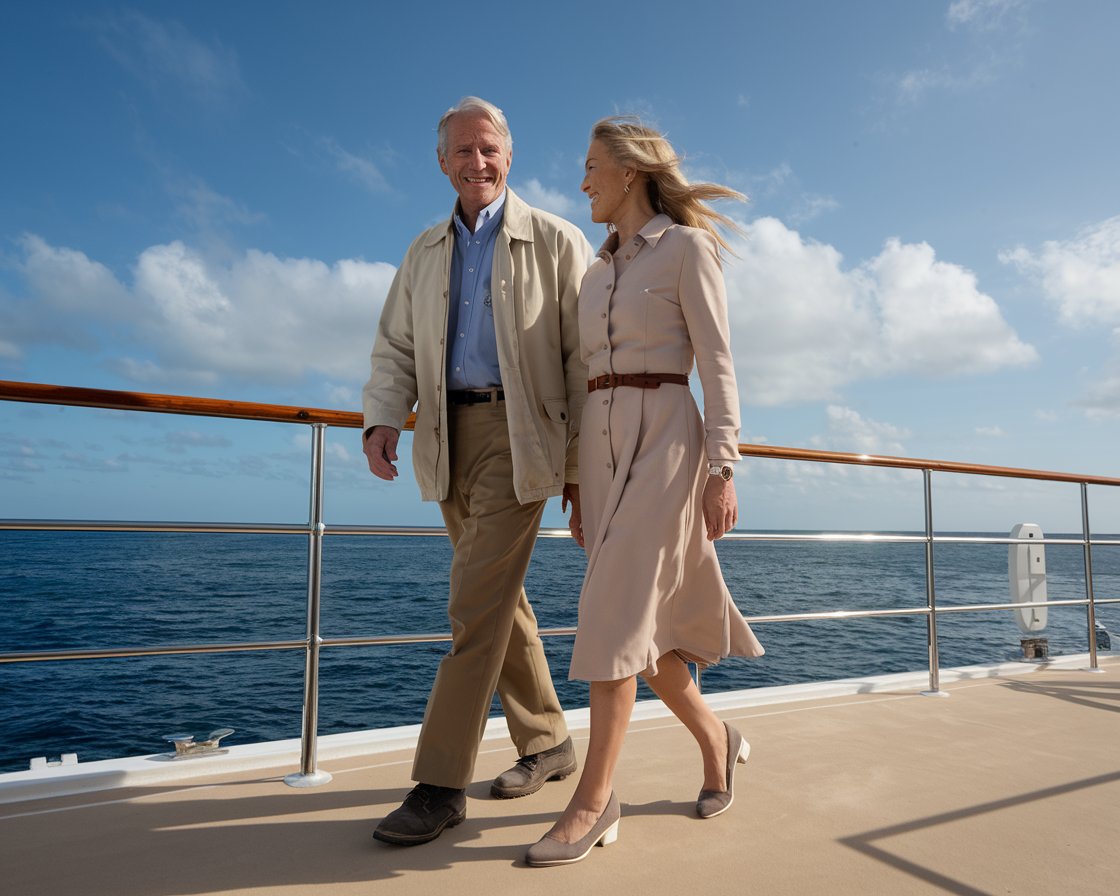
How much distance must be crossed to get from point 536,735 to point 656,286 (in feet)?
3.32

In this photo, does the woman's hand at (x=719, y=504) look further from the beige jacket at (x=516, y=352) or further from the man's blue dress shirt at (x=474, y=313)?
the man's blue dress shirt at (x=474, y=313)

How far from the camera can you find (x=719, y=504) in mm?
1382

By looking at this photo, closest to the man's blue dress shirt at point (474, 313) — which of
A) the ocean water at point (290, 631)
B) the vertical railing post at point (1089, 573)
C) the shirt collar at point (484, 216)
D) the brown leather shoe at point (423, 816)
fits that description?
the shirt collar at point (484, 216)

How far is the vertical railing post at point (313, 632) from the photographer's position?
1718 mm

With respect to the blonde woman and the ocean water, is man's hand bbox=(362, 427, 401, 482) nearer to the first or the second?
the blonde woman

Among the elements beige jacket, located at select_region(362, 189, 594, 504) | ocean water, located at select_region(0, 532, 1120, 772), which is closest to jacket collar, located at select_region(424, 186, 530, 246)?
beige jacket, located at select_region(362, 189, 594, 504)

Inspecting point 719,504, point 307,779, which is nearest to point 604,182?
point 719,504

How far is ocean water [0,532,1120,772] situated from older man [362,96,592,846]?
24.6 ft

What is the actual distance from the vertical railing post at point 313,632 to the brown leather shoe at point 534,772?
41cm

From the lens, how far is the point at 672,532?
1.39 m

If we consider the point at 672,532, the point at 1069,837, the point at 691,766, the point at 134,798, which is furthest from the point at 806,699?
the point at 134,798

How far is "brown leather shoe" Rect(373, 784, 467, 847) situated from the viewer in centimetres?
136

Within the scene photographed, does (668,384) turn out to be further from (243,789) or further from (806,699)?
(806,699)

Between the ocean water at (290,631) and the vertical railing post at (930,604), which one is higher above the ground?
the vertical railing post at (930,604)
